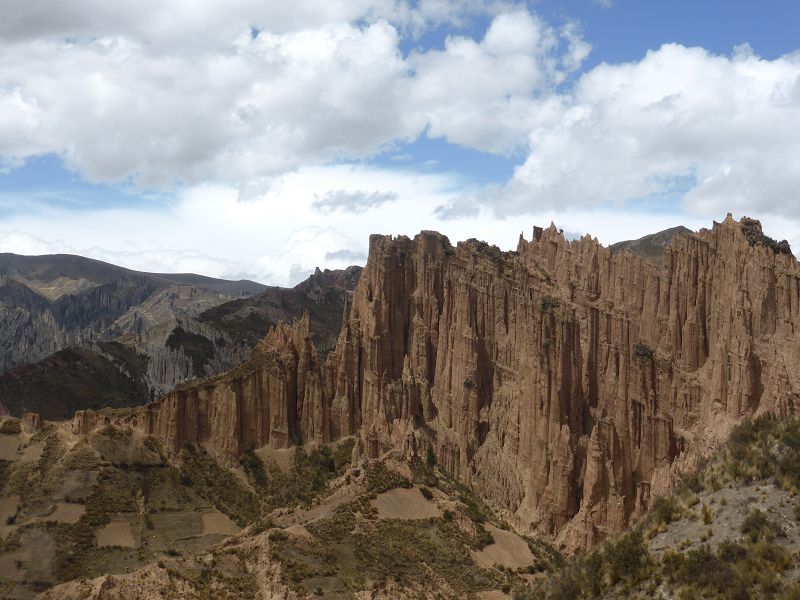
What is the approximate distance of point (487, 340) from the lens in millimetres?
93500

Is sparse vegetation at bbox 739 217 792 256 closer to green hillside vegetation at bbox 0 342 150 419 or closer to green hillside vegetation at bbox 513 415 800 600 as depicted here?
green hillside vegetation at bbox 513 415 800 600

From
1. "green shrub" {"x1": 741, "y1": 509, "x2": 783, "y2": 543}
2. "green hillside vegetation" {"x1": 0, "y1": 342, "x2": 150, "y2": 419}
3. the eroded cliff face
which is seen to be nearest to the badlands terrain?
"green shrub" {"x1": 741, "y1": 509, "x2": 783, "y2": 543}

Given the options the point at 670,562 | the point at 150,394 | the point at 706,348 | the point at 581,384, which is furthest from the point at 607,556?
the point at 150,394

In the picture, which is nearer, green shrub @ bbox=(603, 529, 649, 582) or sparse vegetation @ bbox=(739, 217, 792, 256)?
green shrub @ bbox=(603, 529, 649, 582)

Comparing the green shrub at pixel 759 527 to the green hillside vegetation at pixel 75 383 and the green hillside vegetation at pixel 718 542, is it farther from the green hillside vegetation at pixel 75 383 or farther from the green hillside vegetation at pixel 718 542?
the green hillside vegetation at pixel 75 383

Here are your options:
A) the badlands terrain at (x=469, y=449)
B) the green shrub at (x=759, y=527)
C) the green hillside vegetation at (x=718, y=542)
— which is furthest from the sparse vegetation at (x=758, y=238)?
the green shrub at (x=759, y=527)

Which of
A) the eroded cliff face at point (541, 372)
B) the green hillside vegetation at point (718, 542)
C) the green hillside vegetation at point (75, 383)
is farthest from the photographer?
the green hillside vegetation at point (75, 383)

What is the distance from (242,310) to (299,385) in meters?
77.7

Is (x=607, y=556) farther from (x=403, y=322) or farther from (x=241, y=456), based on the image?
(x=403, y=322)

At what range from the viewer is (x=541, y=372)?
8125 cm

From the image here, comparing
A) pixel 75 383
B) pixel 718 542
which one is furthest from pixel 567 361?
pixel 75 383

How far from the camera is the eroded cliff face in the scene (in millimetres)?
64812

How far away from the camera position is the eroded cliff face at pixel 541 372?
213ft

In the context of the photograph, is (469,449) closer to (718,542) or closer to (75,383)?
(718,542)
